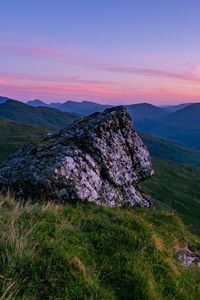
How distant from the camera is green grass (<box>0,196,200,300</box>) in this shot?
8.66 meters

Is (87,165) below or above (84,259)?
above

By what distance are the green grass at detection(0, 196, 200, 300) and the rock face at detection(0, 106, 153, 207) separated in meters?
2.37

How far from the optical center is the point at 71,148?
1861 cm

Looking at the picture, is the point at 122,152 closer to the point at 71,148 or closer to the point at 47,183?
the point at 71,148

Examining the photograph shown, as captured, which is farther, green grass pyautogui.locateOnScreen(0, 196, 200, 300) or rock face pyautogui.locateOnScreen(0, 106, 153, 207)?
rock face pyautogui.locateOnScreen(0, 106, 153, 207)

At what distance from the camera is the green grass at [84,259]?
8.66m

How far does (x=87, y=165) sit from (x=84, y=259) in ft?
26.7

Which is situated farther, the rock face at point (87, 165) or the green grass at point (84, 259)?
the rock face at point (87, 165)

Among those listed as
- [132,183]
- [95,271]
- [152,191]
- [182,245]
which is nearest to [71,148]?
[132,183]

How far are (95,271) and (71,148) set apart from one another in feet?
29.8

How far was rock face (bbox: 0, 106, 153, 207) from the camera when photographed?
16812mm

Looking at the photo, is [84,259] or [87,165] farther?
[87,165]

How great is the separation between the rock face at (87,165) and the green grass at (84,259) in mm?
A: 2371

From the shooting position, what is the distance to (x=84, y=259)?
10438mm
